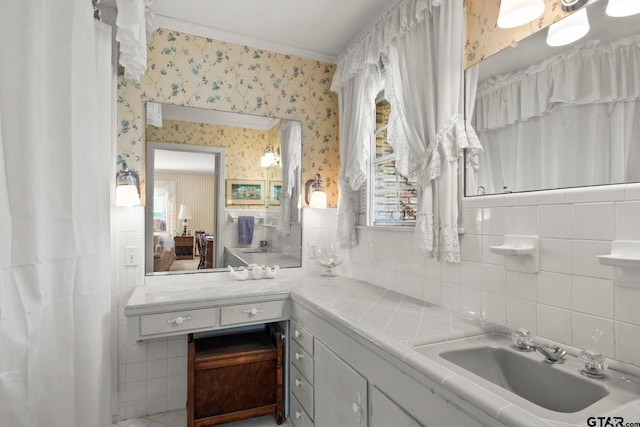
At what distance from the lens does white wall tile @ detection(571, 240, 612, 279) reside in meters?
1.07

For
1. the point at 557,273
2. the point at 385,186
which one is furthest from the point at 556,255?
the point at 385,186

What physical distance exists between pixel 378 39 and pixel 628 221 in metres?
1.64

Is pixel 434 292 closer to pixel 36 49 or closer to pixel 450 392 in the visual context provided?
pixel 450 392

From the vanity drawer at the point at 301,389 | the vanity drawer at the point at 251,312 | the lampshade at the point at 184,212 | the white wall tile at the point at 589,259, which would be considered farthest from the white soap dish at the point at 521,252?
the lampshade at the point at 184,212

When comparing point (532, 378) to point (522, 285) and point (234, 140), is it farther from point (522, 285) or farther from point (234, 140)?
point (234, 140)

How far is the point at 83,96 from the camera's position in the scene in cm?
119

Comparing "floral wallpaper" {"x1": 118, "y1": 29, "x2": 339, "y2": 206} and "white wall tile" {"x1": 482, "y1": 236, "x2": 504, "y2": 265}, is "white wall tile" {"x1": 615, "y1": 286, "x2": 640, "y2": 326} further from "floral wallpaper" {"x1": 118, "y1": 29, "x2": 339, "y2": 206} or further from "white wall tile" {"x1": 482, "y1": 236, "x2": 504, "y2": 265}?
"floral wallpaper" {"x1": 118, "y1": 29, "x2": 339, "y2": 206}

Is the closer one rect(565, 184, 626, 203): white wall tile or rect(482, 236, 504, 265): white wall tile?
rect(565, 184, 626, 203): white wall tile

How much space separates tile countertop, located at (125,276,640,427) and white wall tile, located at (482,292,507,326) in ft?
0.13

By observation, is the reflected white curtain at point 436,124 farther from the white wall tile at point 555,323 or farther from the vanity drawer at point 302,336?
the vanity drawer at point 302,336

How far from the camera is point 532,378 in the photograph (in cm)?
113

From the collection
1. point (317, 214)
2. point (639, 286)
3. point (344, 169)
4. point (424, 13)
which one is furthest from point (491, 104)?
point (317, 214)

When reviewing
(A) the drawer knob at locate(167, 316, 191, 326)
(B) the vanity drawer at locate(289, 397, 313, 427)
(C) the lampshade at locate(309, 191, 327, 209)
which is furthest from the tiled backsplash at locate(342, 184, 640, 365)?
(A) the drawer knob at locate(167, 316, 191, 326)

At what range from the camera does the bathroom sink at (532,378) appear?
99 centimetres
